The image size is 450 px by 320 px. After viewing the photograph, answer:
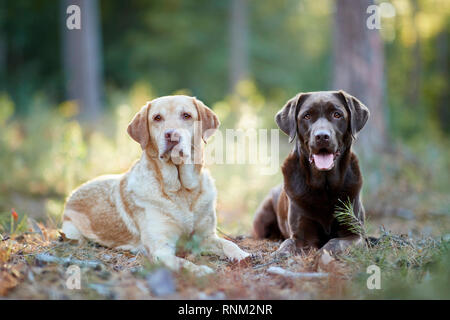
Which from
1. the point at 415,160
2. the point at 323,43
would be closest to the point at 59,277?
the point at 415,160

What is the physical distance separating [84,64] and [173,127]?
461 inches

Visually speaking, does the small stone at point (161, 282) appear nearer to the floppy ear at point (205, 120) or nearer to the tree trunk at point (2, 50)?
the floppy ear at point (205, 120)

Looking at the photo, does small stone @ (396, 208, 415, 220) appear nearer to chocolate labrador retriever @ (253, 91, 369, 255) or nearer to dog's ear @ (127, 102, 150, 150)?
chocolate labrador retriever @ (253, 91, 369, 255)

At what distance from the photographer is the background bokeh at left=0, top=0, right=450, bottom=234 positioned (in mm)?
8250

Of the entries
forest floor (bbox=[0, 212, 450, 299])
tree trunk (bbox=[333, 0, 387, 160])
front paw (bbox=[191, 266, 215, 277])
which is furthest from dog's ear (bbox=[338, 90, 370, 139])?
tree trunk (bbox=[333, 0, 387, 160])

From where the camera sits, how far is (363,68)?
28.3 feet

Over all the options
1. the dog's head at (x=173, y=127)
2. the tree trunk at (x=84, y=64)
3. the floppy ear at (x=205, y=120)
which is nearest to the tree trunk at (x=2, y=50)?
the tree trunk at (x=84, y=64)

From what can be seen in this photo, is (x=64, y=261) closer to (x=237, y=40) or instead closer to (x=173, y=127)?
(x=173, y=127)

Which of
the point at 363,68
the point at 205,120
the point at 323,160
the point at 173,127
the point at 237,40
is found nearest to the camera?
the point at 323,160

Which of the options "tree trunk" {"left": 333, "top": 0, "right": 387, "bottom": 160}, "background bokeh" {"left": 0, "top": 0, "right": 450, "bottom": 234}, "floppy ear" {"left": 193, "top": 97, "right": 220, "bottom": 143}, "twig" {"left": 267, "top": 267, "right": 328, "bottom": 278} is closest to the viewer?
"twig" {"left": 267, "top": 267, "right": 328, "bottom": 278}

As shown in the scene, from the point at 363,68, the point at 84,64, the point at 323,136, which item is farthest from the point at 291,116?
the point at 84,64

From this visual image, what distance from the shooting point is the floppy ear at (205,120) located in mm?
4430

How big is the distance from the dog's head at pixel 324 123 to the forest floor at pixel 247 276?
844mm

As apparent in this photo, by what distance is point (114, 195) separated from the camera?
4.80 m
